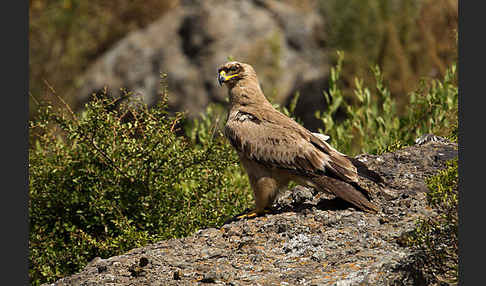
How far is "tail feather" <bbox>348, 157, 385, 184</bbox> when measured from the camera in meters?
4.85

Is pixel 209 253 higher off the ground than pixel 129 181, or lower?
lower

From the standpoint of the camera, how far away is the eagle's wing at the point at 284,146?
4.91 m

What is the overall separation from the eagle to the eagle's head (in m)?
0.38

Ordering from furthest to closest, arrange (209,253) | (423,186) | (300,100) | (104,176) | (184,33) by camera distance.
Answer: (184,33) < (300,100) < (104,176) < (423,186) < (209,253)

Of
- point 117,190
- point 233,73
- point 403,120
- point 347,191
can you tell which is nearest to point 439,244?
point 347,191

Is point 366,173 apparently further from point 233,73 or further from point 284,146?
point 233,73

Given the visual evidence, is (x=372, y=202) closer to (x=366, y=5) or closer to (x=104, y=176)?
(x=104, y=176)

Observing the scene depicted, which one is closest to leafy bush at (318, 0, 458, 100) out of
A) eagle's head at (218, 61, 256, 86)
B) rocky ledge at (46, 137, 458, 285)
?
eagle's head at (218, 61, 256, 86)

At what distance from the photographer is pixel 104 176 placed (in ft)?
18.9

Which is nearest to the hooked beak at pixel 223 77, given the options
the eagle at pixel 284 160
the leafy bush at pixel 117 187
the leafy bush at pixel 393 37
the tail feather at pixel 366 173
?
the eagle at pixel 284 160

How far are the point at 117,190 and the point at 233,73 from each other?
1.59 m

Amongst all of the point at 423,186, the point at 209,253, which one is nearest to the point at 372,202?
A: the point at 423,186

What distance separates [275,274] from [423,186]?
1600 millimetres

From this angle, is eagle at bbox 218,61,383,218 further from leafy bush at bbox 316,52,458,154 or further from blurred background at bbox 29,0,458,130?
blurred background at bbox 29,0,458,130
